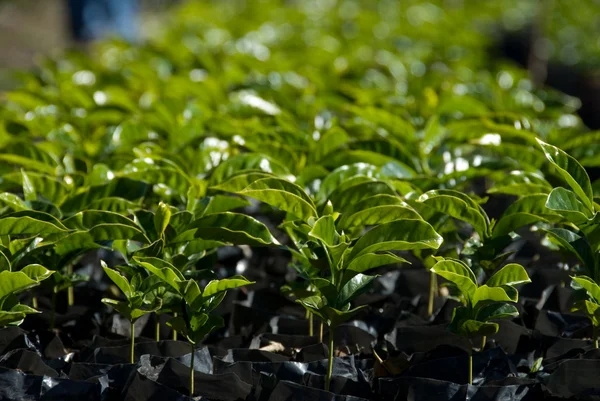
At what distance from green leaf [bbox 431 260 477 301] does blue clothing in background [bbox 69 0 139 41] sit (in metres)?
6.16

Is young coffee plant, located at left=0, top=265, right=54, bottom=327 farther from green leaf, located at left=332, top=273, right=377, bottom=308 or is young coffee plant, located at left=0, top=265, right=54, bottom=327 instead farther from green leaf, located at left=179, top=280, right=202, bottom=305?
green leaf, located at left=332, top=273, right=377, bottom=308

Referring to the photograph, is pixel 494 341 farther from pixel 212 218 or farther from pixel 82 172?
pixel 82 172

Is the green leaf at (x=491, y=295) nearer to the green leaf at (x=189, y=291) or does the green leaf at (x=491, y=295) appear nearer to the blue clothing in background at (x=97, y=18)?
the green leaf at (x=189, y=291)

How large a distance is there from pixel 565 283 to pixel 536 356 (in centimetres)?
37

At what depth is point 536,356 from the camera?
214 cm

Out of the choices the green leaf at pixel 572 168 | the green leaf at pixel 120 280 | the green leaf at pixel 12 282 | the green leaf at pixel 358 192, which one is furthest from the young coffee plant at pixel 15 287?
the green leaf at pixel 572 168

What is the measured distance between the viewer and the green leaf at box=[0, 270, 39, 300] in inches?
71.4

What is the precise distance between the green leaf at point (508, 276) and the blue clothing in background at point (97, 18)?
6.16m

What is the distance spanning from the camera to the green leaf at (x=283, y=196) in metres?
2.05

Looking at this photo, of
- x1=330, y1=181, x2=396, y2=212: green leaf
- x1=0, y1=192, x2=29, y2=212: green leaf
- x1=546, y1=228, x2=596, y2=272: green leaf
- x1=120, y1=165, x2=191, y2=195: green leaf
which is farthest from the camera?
x1=120, y1=165, x2=191, y2=195: green leaf

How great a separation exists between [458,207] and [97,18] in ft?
20.8

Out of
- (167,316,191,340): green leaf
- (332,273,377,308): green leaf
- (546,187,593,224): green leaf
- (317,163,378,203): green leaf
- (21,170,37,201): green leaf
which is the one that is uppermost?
(546,187,593,224): green leaf

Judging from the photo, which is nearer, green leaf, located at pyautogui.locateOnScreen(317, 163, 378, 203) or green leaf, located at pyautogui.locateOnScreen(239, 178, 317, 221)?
green leaf, located at pyautogui.locateOnScreen(239, 178, 317, 221)

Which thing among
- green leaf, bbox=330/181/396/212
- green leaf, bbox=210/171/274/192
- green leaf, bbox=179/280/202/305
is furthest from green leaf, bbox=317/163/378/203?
green leaf, bbox=179/280/202/305
